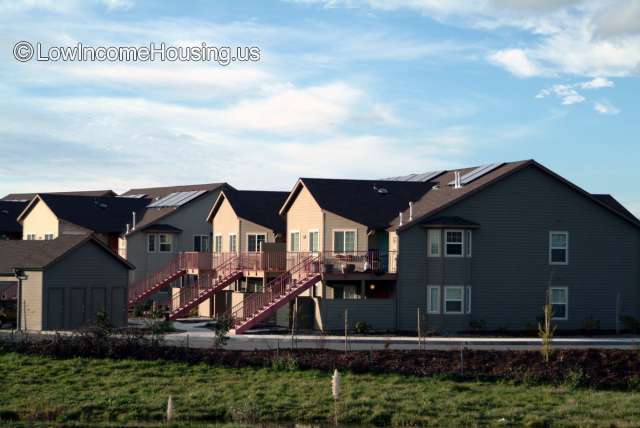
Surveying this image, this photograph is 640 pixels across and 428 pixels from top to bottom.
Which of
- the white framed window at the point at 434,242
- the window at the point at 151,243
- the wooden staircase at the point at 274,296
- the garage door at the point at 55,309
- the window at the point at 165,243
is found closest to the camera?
the wooden staircase at the point at 274,296

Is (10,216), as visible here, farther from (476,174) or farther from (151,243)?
(476,174)

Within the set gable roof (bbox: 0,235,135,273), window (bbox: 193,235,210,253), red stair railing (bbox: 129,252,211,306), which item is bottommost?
red stair railing (bbox: 129,252,211,306)

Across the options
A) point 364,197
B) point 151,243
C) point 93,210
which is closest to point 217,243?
point 151,243

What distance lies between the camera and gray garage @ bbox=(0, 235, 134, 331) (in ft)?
158

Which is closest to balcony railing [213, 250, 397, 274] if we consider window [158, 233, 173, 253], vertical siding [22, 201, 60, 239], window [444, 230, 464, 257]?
A: window [444, 230, 464, 257]

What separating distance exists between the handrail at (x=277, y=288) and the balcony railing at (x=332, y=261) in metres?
0.23

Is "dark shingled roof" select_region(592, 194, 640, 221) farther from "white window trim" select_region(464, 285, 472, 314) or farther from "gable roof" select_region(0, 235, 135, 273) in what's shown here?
"gable roof" select_region(0, 235, 135, 273)

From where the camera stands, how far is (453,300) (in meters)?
48.4

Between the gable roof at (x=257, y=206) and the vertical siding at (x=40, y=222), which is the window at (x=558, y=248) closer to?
the gable roof at (x=257, y=206)

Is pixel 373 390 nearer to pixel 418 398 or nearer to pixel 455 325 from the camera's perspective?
pixel 418 398

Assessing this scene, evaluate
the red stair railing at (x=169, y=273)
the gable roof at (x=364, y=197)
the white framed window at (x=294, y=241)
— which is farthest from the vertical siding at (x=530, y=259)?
the red stair railing at (x=169, y=273)

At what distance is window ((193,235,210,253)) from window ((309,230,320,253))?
1719cm

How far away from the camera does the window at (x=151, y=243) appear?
67438 mm

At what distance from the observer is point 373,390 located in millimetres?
27984
